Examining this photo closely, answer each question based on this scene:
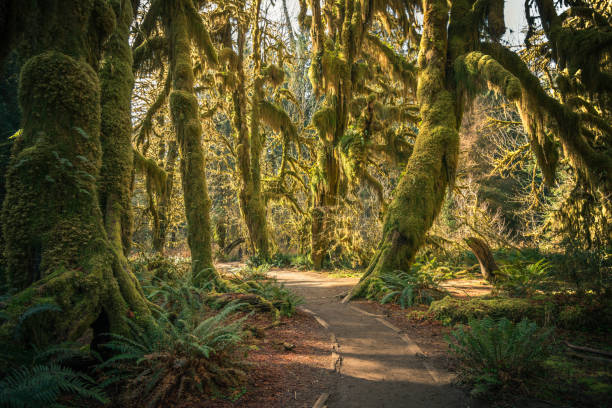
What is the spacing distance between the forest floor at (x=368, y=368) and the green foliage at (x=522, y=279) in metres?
2.59

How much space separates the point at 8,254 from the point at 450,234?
1379cm

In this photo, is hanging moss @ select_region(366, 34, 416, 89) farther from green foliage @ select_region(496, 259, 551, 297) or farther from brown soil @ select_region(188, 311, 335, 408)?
brown soil @ select_region(188, 311, 335, 408)

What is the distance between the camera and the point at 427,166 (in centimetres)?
828

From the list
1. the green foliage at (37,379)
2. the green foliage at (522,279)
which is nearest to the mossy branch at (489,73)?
the green foliage at (522,279)

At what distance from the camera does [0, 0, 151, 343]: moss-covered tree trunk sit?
2.91m

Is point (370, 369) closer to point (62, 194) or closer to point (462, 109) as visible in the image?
point (62, 194)

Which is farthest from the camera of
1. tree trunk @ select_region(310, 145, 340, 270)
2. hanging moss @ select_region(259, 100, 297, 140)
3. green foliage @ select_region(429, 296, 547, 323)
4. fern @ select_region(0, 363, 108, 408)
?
hanging moss @ select_region(259, 100, 297, 140)

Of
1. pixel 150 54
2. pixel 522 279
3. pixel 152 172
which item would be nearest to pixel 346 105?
pixel 150 54

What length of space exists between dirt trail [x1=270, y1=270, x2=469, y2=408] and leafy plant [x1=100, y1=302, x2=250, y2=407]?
120cm

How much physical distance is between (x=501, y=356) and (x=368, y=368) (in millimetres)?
1525

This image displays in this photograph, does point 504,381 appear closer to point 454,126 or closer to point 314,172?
point 454,126

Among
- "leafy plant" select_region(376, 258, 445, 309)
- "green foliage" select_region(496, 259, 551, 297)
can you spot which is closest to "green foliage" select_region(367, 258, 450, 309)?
"leafy plant" select_region(376, 258, 445, 309)

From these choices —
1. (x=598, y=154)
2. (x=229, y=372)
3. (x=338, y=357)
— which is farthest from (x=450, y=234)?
(x=229, y=372)

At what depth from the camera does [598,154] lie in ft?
26.3
